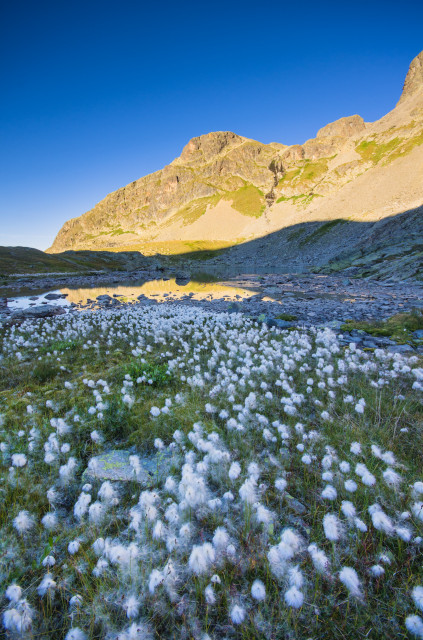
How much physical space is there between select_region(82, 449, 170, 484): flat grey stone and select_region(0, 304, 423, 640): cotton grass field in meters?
0.06

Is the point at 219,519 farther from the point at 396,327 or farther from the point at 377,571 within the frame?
the point at 396,327

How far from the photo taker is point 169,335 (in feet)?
34.5

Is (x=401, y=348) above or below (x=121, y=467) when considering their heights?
above

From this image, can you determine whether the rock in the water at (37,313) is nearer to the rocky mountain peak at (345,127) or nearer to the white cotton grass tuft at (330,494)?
the white cotton grass tuft at (330,494)

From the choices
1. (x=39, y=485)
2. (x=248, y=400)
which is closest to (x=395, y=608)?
(x=248, y=400)

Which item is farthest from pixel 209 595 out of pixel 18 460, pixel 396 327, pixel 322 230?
pixel 322 230

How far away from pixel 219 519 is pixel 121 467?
61.9 inches

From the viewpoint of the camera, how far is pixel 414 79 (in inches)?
5748

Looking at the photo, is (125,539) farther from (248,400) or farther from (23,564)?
(248,400)

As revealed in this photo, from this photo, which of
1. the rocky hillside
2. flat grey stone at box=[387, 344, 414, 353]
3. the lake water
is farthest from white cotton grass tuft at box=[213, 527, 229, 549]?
the rocky hillside

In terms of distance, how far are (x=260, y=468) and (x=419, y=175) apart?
308ft

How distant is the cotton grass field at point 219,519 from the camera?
2115 millimetres

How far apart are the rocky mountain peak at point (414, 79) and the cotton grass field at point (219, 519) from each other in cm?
20634

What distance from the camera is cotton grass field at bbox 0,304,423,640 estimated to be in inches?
83.3
